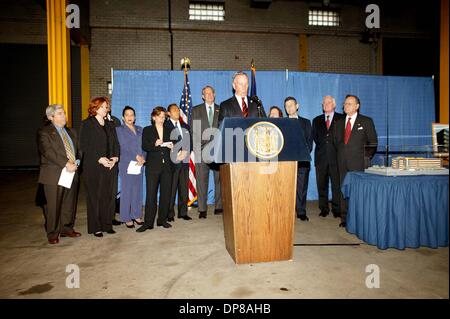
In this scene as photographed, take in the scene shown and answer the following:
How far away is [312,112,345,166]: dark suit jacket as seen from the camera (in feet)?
15.4

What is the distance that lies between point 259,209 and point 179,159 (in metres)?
2.02

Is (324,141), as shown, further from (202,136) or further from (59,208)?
(59,208)

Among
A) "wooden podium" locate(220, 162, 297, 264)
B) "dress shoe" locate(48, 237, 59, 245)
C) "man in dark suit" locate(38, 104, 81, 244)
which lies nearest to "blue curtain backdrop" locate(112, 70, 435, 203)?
"man in dark suit" locate(38, 104, 81, 244)

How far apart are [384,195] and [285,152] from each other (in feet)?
4.38

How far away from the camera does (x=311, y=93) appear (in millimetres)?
6363

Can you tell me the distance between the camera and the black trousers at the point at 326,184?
4672mm

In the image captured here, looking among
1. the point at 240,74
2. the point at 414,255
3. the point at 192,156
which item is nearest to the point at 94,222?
the point at 192,156

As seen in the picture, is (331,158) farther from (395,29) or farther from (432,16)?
(432,16)

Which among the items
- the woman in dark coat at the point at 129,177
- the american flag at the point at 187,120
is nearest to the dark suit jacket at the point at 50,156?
the woman in dark coat at the point at 129,177

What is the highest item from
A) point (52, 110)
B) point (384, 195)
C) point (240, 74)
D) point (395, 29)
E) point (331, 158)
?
point (395, 29)

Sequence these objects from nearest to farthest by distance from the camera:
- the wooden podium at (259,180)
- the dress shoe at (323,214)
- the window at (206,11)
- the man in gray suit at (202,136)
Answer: the wooden podium at (259,180), the dress shoe at (323,214), the man in gray suit at (202,136), the window at (206,11)

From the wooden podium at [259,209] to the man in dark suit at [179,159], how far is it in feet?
5.72

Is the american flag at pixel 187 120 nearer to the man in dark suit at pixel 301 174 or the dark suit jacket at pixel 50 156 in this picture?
the man in dark suit at pixel 301 174

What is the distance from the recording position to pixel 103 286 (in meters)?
2.45
